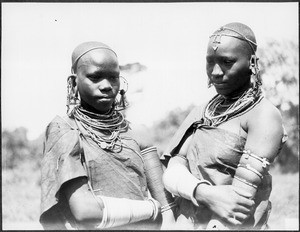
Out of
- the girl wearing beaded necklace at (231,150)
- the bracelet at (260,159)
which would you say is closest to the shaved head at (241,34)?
the girl wearing beaded necklace at (231,150)

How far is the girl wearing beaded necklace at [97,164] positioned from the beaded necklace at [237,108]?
1.69ft

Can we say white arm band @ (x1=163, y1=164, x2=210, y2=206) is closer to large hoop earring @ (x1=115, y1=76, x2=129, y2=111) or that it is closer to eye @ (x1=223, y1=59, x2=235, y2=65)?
large hoop earring @ (x1=115, y1=76, x2=129, y2=111)

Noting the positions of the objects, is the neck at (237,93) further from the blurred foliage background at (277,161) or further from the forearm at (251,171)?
the blurred foliage background at (277,161)

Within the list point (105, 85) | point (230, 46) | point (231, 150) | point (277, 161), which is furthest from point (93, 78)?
point (277, 161)

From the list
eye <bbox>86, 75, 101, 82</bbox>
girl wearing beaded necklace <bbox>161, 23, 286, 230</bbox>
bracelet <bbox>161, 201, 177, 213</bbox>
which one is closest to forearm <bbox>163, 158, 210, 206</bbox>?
girl wearing beaded necklace <bbox>161, 23, 286, 230</bbox>

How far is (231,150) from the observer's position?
12.4 ft

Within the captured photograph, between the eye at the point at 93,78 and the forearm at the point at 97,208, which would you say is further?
the eye at the point at 93,78

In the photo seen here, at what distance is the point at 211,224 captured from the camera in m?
3.80

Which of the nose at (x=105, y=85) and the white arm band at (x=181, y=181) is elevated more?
the nose at (x=105, y=85)

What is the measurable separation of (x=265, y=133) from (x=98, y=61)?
1195 mm

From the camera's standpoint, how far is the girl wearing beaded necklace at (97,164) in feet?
12.3

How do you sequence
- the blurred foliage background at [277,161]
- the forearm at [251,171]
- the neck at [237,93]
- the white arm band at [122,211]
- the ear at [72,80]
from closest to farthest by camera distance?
the forearm at [251,171] < the white arm band at [122,211] < the neck at [237,93] < the ear at [72,80] < the blurred foliage background at [277,161]

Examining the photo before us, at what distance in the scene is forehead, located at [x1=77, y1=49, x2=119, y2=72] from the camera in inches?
155

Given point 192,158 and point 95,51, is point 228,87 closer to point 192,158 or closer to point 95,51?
point 192,158
